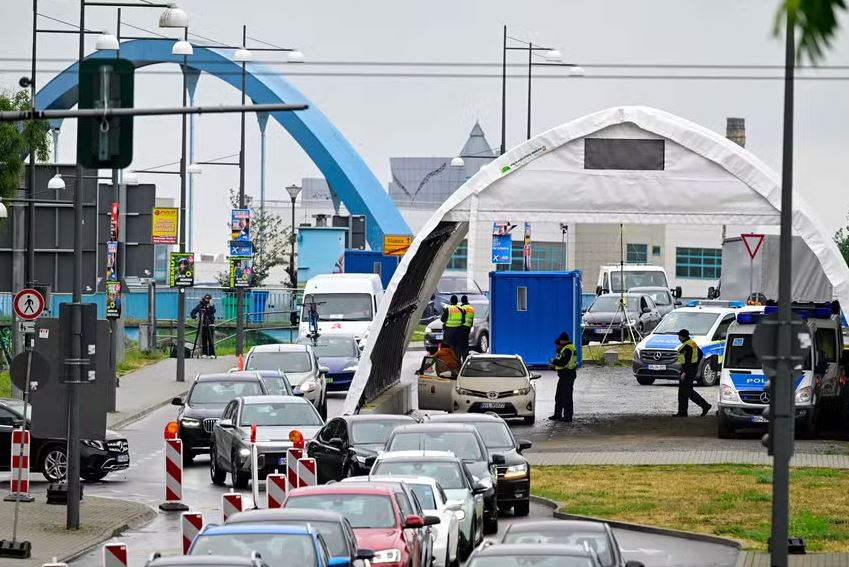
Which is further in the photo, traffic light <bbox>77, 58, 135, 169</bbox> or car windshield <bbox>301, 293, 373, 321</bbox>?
car windshield <bbox>301, 293, 373, 321</bbox>

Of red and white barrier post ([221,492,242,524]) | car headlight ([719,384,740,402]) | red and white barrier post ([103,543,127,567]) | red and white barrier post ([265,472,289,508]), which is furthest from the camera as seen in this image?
car headlight ([719,384,740,402])

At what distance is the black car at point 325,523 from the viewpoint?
1549cm

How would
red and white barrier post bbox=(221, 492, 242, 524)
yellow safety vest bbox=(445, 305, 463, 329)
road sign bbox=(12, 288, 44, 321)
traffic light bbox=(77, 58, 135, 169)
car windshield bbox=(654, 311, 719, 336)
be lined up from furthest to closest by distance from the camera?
car windshield bbox=(654, 311, 719, 336) → yellow safety vest bbox=(445, 305, 463, 329) → road sign bbox=(12, 288, 44, 321) → red and white barrier post bbox=(221, 492, 242, 524) → traffic light bbox=(77, 58, 135, 169)

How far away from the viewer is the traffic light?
1639 centimetres

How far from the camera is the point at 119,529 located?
940 inches

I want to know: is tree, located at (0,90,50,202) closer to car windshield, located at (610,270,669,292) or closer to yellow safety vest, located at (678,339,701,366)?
yellow safety vest, located at (678,339,701,366)

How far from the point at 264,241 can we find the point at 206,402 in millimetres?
74160

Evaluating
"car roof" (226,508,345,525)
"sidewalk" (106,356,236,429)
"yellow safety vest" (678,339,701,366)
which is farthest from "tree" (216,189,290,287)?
"car roof" (226,508,345,525)

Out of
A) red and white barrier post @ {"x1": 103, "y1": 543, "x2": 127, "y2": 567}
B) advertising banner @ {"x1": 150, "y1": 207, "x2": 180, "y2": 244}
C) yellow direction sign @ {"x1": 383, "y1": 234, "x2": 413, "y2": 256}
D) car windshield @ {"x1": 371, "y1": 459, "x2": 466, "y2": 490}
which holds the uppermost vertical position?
advertising banner @ {"x1": 150, "y1": 207, "x2": 180, "y2": 244}

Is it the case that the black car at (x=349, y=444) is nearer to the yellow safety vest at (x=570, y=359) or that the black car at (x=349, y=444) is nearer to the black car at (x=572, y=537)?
the yellow safety vest at (x=570, y=359)

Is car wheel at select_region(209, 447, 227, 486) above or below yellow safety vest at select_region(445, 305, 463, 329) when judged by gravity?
below

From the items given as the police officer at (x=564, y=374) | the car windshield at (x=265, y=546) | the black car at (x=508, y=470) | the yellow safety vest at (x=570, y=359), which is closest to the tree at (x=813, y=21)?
the car windshield at (x=265, y=546)

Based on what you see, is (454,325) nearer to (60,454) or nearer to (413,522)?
(60,454)

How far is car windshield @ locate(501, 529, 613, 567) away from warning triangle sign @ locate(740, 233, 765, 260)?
3355 centimetres
